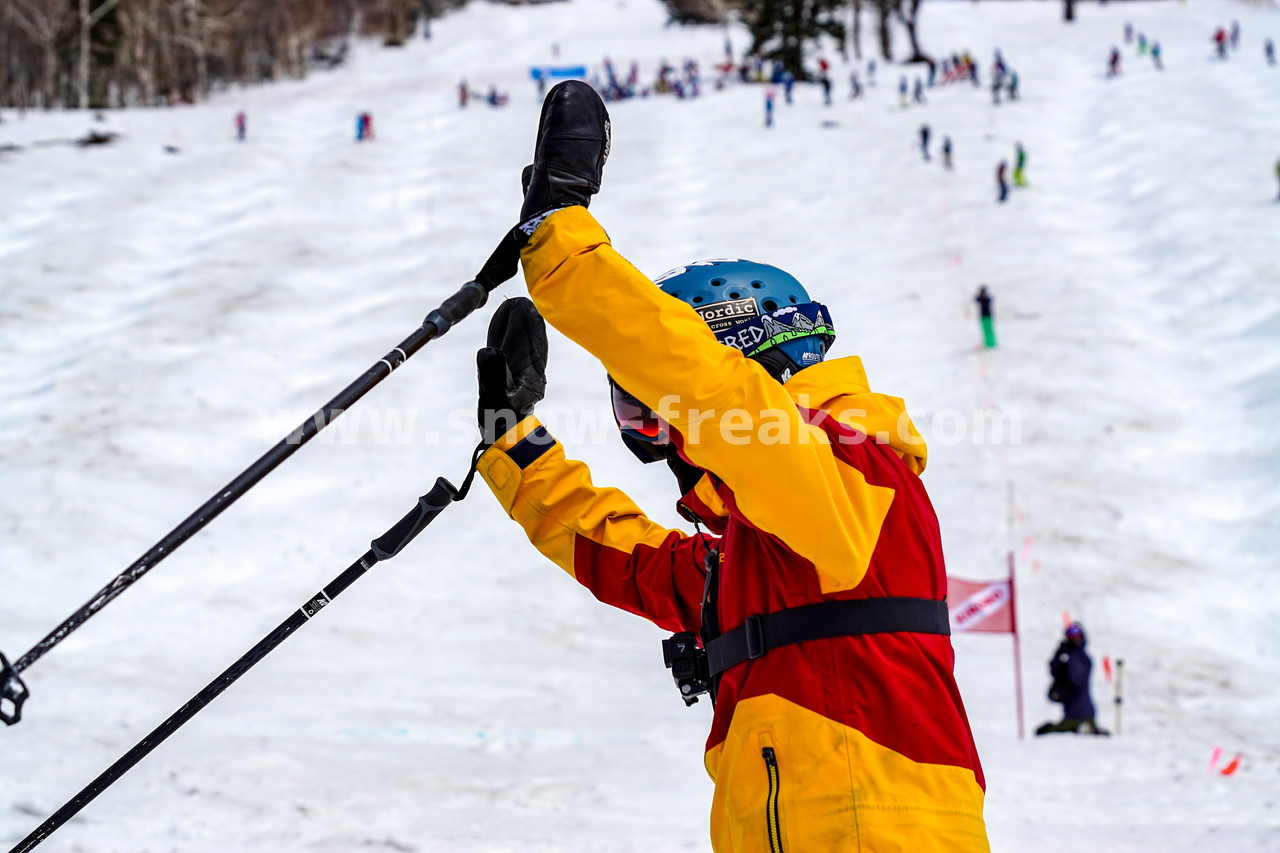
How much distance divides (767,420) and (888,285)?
67.5 feet

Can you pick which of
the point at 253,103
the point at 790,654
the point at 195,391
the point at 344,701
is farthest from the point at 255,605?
the point at 253,103

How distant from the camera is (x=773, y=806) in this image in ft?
6.05

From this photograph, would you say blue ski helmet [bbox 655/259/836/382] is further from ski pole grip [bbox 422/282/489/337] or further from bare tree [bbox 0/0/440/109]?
bare tree [bbox 0/0/440/109]

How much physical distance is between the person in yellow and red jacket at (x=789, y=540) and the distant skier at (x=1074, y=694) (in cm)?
724

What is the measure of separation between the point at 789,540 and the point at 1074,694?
7736 millimetres

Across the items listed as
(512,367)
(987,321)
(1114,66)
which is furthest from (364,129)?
(512,367)

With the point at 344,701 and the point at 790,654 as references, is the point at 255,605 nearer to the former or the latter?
the point at 344,701

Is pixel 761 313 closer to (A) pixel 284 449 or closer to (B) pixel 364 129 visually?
(A) pixel 284 449

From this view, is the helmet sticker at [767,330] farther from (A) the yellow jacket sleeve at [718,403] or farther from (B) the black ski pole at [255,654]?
(B) the black ski pole at [255,654]

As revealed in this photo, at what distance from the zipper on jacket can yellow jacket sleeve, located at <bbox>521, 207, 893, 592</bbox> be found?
0.33m

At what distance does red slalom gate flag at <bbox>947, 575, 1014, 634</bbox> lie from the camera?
9.10 meters

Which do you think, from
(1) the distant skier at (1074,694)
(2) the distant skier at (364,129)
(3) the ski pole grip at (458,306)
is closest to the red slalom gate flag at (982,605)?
(1) the distant skier at (1074,694)

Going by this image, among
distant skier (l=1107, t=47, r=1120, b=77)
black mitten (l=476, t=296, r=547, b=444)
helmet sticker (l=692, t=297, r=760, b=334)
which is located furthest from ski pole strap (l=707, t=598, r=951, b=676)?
distant skier (l=1107, t=47, r=1120, b=77)

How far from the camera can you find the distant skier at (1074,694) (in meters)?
8.54
